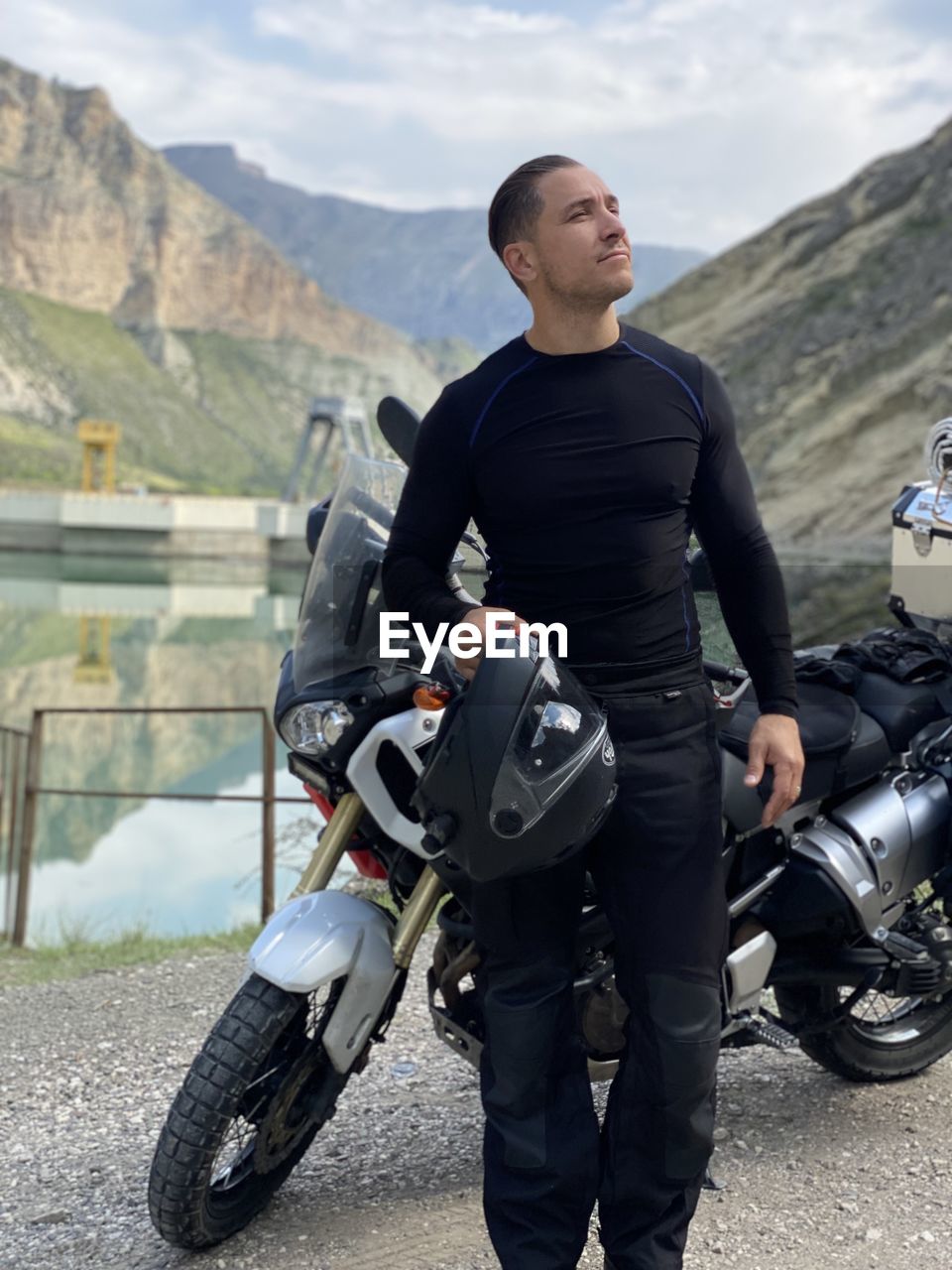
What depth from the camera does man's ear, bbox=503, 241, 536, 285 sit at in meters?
2.25

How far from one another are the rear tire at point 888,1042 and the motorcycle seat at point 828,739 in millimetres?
672

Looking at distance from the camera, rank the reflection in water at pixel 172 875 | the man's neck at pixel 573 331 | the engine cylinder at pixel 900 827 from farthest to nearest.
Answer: the reflection in water at pixel 172 875 < the engine cylinder at pixel 900 827 < the man's neck at pixel 573 331

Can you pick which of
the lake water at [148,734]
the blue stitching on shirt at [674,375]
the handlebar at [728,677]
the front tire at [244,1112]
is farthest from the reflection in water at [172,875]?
the blue stitching on shirt at [674,375]

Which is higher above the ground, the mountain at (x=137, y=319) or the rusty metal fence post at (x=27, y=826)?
the mountain at (x=137, y=319)

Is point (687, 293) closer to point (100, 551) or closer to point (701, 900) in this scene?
point (100, 551)

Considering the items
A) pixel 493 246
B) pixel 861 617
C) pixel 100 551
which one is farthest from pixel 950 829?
pixel 100 551

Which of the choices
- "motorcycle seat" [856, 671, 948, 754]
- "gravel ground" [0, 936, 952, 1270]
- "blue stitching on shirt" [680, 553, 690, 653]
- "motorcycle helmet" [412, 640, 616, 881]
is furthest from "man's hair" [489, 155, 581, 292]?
"gravel ground" [0, 936, 952, 1270]

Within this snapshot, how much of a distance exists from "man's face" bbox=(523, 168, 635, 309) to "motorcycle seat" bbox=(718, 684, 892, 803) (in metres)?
0.95

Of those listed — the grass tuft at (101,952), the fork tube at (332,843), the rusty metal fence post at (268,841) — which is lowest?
the grass tuft at (101,952)

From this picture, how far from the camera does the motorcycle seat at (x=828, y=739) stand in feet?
9.23

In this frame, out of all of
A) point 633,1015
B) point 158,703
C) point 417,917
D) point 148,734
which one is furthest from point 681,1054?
point 148,734

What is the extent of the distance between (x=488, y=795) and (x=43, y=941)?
4.86 metres

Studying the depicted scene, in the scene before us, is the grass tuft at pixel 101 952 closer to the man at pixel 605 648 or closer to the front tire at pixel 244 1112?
the front tire at pixel 244 1112

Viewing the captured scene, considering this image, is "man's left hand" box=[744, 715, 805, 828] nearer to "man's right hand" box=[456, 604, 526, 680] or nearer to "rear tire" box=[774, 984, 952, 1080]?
"man's right hand" box=[456, 604, 526, 680]
